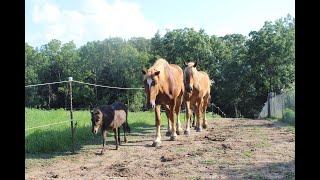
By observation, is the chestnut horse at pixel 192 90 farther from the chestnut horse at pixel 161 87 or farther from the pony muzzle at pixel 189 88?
the chestnut horse at pixel 161 87

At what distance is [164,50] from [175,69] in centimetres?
3398

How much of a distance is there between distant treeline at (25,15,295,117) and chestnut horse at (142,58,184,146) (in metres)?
19.3

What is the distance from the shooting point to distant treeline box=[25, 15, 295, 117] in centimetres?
3488

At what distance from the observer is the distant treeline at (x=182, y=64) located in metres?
34.9

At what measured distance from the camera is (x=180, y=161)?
6762 mm

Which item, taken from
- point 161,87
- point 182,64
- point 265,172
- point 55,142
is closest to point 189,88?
point 161,87

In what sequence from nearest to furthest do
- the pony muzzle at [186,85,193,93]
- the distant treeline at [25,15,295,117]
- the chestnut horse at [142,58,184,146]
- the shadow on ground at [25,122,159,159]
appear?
the shadow on ground at [25,122,159,159], the chestnut horse at [142,58,184,146], the pony muzzle at [186,85,193,93], the distant treeline at [25,15,295,117]

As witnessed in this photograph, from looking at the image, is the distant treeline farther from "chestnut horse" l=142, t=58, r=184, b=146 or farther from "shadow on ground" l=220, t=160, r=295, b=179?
"shadow on ground" l=220, t=160, r=295, b=179

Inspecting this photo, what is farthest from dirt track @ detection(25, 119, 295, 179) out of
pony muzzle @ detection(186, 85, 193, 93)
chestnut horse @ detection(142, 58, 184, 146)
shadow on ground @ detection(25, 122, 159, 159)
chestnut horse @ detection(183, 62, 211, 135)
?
chestnut horse @ detection(183, 62, 211, 135)

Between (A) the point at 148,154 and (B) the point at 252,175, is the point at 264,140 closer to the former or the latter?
(A) the point at 148,154

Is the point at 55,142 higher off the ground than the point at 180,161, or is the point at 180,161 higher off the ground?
the point at 55,142

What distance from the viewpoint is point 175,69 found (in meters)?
10.5

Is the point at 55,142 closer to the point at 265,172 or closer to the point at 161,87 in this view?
the point at 161,87

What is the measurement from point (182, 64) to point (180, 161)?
3413 centimetres
